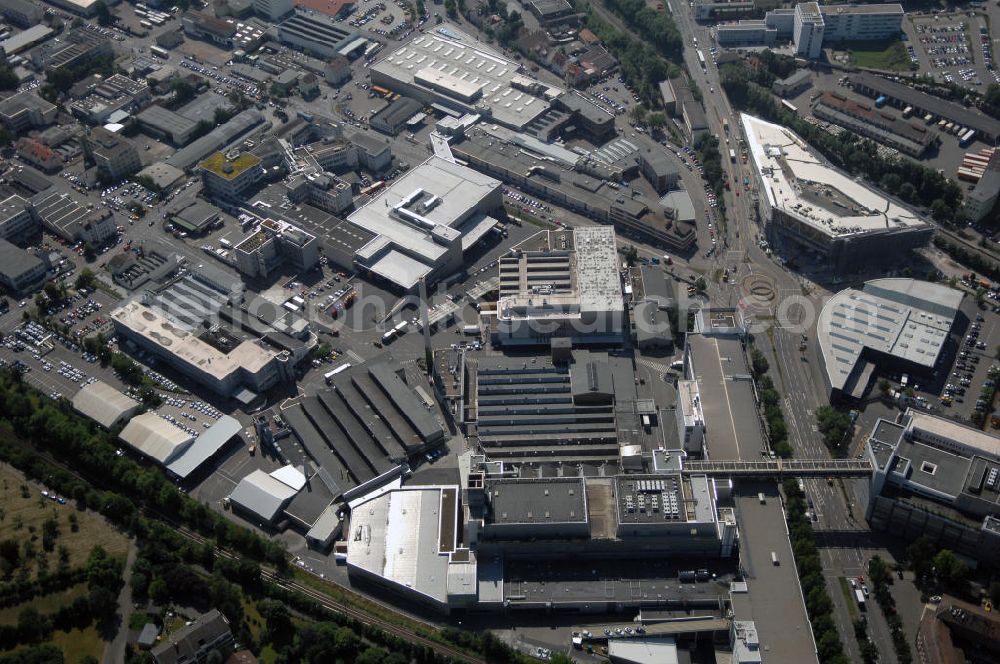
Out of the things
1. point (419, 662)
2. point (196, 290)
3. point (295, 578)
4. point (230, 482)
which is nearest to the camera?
point (419, 662)

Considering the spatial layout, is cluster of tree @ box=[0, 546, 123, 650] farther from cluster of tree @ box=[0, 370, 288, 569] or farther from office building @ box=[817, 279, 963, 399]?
office building @ box=[817, 279, 963, 399]

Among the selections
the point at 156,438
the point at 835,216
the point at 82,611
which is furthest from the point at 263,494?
the point at 835,216

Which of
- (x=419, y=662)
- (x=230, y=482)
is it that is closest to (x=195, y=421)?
(x=230, y=482)

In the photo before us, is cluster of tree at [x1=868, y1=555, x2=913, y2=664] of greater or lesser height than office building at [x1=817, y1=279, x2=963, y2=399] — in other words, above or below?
below

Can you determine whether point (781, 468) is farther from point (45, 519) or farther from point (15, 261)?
point (15, 261)

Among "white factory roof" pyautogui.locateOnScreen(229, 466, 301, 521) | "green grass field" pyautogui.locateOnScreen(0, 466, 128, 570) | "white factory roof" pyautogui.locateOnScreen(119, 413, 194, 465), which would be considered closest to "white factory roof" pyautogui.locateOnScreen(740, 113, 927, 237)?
"white factory roof" pyautogui.locateOnScreen(229, 466, 301, 521)

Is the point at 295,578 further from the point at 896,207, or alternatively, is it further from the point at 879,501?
the point at 896,207

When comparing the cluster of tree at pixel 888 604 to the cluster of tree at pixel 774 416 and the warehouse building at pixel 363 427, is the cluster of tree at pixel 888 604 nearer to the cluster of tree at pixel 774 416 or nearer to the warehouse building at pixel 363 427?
the cluster of tree at pixel 774 416
